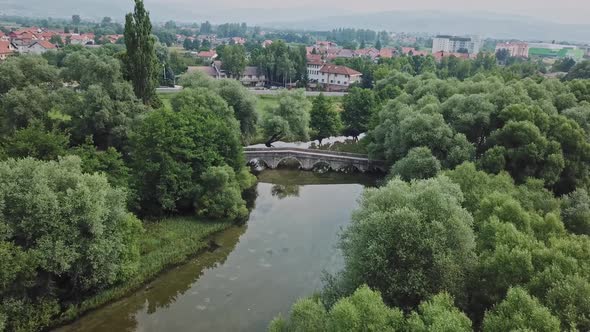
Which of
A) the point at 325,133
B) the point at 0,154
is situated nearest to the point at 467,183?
the point at 0,154

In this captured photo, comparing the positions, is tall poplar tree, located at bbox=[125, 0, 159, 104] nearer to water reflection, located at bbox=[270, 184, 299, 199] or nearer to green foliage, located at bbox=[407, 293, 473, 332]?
water reflection, located at bbox=[270, 184, 299, 199]

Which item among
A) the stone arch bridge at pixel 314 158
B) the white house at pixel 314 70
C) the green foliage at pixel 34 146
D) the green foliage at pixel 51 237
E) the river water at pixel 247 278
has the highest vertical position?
the white house at pixel 314 70

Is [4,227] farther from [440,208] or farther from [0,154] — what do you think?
[440,208]

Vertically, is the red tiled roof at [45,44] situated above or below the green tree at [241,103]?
above

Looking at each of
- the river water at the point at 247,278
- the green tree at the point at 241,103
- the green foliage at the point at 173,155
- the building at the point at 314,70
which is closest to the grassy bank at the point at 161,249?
the river water at the point at 247,278

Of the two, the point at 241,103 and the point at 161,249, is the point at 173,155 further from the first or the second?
the point at 241,103

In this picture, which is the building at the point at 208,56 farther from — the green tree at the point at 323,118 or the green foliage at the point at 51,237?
the green foliage at the point at 51,237

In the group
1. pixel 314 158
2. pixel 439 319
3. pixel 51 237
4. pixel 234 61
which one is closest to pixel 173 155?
pixel 51 237
